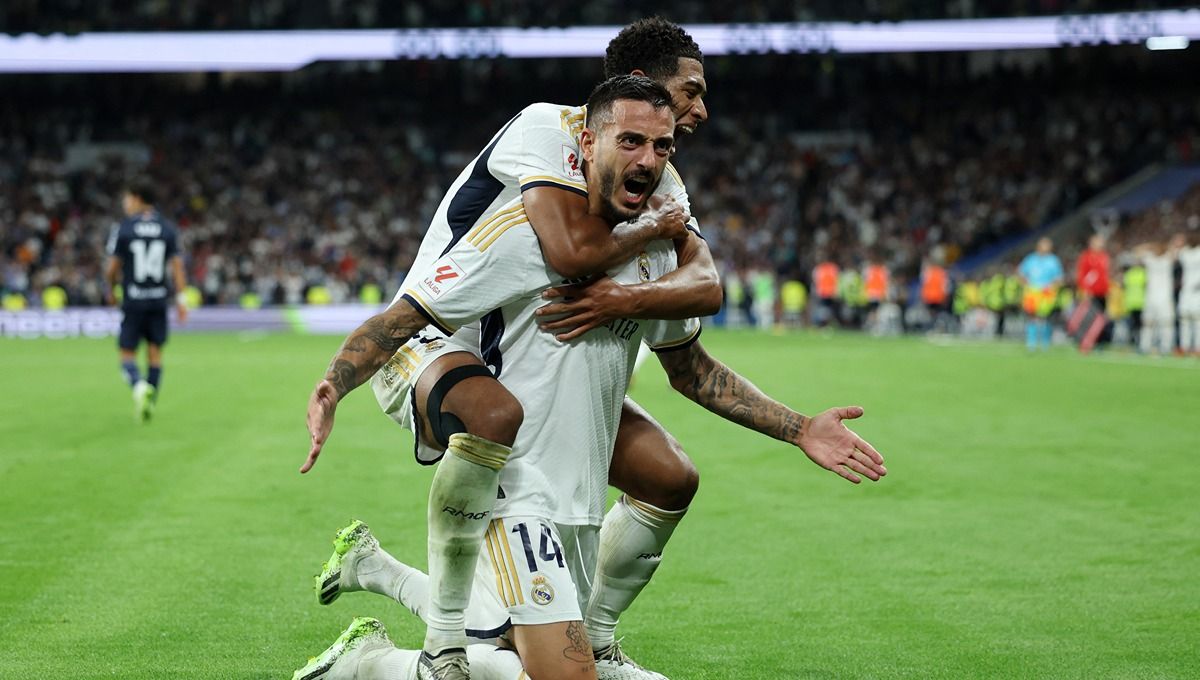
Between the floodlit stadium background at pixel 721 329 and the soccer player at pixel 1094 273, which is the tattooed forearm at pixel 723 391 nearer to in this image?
the floodlit stadium background at pixel 721 329

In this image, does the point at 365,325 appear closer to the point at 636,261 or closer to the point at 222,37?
the point at 636,261

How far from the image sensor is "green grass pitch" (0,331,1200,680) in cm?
508

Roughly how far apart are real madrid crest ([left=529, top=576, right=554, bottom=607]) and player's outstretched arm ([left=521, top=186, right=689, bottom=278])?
931 mm

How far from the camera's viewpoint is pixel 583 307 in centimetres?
402

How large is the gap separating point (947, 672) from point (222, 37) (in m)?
32.8

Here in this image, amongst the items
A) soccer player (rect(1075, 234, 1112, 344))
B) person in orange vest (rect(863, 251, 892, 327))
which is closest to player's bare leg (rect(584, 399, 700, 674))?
soccer player (rect(1075, 234, 1112, 344))

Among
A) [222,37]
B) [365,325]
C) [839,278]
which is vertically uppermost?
[222,37]

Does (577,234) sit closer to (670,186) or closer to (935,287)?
(670,186)

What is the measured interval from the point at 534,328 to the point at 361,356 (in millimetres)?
Answer: 575

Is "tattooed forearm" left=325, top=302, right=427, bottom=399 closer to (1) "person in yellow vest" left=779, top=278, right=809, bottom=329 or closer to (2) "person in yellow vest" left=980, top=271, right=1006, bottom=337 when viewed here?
(2) "person in yellow vest" left=980, top=271, right=1006, bottom=337

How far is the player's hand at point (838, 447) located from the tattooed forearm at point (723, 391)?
127 mm

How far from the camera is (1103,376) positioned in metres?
18.6

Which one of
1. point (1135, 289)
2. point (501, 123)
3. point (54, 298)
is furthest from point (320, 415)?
point (501, 123)

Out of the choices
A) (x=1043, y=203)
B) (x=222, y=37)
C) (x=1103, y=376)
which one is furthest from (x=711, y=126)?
(x=1103, y=376)
